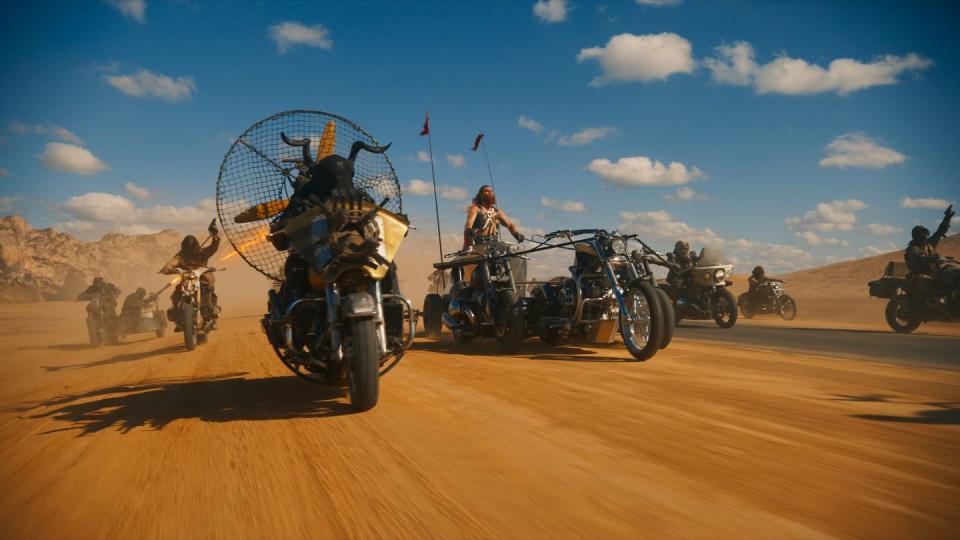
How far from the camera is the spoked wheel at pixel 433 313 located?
9.70 meters

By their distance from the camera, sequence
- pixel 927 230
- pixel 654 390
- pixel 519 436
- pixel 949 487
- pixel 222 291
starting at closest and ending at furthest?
pixel 949 487, pixel 519 436, pixel 654 390, pixel 927 230, pixel 222 291

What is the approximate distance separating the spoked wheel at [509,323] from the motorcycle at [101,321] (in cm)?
1190

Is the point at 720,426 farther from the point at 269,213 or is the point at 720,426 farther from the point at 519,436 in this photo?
the point at 269,213

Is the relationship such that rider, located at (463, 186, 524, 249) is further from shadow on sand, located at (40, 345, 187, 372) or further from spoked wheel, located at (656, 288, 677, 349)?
shadow on sand, located at (40, 345, 187, 372)

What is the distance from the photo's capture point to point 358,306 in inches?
144

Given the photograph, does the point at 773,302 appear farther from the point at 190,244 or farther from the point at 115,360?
the point at 115,360

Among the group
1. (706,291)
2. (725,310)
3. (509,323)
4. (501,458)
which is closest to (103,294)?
(509,323)

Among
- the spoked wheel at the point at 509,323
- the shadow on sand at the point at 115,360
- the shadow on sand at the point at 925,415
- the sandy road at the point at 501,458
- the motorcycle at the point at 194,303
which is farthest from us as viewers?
the motorcycle at the point at 194,303

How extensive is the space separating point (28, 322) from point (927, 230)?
31.0m

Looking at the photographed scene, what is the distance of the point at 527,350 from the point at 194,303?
7.53m

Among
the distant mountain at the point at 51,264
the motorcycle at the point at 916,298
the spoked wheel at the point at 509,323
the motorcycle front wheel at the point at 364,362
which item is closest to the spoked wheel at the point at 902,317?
the motorcycle at the point at 916,298

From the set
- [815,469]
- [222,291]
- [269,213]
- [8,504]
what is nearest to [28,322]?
[269,213]

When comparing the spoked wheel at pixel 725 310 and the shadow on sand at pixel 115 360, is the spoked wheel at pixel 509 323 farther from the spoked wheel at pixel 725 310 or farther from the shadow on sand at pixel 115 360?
the spoked wheel at pixel 725 310

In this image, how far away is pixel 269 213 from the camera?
4707 millimetres
